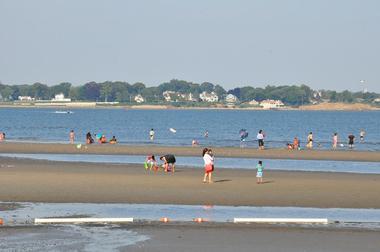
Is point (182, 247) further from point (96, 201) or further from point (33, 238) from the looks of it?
point (96, 201)

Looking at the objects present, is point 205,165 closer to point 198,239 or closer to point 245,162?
point 198,239

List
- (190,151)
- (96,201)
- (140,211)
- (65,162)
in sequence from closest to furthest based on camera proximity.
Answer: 1. (140,211)
2. (96,201)
3. (65,162)
4. (190,151)

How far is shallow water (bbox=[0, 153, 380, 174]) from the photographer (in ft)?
155

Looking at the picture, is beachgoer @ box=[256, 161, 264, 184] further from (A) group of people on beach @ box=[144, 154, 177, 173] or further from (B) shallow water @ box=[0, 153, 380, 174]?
(B) shallow water @ box=[0, 153, 380, 174]

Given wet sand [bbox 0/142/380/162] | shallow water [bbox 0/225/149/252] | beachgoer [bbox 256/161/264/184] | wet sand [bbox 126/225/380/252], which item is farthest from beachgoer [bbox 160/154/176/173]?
shallow water [bbox 0/225/149/252]

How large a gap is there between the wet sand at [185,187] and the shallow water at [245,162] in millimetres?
4152

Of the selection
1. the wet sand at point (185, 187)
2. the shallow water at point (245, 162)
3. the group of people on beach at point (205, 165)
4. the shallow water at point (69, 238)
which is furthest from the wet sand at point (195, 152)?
the shallow water at point (69, 238)

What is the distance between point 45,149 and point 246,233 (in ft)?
135

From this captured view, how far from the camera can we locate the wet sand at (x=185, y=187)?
30391 millimetres

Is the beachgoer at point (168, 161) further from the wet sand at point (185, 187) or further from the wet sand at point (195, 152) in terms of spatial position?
the wet sand at point (195, 152)

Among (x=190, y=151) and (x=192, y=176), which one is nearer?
(x=192, y=176)

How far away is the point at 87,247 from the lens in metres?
20.7

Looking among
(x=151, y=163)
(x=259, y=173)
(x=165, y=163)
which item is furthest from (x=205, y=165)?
(x=151, y=163)

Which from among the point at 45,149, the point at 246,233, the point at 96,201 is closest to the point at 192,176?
the point at 96,201
